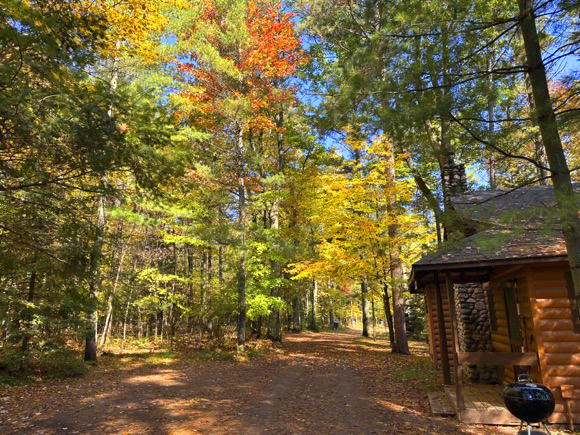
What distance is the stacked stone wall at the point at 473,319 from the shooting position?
35.5 ft

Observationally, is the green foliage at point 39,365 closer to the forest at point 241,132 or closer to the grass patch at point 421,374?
the forest at point 241,132

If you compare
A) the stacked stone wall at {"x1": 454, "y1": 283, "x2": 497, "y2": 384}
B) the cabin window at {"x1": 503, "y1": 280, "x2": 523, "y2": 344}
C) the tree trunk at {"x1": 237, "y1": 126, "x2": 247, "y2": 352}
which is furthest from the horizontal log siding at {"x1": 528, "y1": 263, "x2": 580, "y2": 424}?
the tree trunk at {"x1": 237, "y1": 126, "x2": 247, "y2": 352}

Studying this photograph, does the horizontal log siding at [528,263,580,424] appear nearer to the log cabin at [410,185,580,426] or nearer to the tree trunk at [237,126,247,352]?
the log cabin at [410,185,580,426]

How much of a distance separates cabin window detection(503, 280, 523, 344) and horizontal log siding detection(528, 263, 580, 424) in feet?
3.91

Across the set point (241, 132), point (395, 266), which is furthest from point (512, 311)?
point (241, 132)

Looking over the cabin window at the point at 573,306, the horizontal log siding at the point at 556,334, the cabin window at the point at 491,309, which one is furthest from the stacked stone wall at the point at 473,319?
the cabin window at the point at 573,306

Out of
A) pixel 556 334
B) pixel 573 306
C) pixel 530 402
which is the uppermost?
pixel 573 306

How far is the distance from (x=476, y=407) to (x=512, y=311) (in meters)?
2.73

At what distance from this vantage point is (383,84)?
5508 millimetres

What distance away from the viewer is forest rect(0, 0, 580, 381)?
5.05 m

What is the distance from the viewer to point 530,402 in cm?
533

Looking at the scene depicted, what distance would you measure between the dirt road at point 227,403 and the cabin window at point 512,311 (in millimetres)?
2578

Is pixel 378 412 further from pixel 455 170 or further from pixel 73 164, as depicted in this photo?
pixel 455 170

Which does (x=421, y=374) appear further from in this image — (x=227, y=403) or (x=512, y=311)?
(x=227, y=403)
